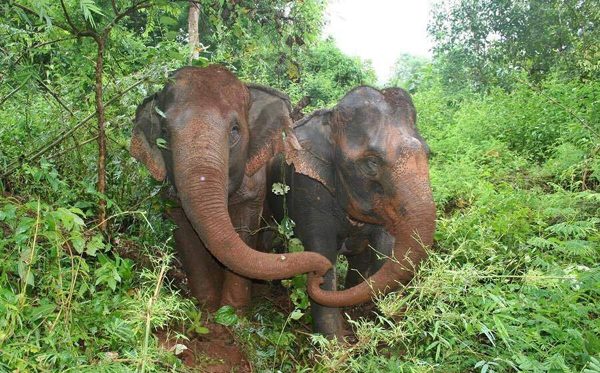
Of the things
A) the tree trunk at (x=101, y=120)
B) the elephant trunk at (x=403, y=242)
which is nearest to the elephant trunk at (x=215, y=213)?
the elephant trunk at (x=403, y=242)

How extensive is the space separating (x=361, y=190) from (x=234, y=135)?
1001 millimetres

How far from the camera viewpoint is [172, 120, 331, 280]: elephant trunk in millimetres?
3777

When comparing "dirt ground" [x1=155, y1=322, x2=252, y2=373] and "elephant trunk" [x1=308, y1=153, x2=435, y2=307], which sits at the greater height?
"elephant trunk" [x1=308, y1=153, x2=435, y2=307]

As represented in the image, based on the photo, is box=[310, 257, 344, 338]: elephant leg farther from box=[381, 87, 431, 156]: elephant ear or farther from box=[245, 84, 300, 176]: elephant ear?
box=[381, 87, 431, 156]: elephant ear

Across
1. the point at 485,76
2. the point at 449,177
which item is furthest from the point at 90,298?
the point at 485,76

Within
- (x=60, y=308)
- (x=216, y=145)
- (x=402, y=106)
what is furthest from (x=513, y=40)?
(x=60, y=308)

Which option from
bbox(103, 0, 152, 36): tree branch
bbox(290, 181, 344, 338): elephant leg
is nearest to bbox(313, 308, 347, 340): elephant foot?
bbox(290, 181, 344, 338): elephant leg

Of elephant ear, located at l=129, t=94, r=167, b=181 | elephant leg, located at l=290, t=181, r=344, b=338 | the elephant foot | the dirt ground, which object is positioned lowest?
the dirt ground

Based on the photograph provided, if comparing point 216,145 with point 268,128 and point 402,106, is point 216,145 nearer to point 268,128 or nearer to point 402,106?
point 268,128

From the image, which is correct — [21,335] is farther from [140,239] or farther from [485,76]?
[485,76]

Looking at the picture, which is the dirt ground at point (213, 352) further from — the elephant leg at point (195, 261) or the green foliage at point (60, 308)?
the green foliage at point (60, 308)

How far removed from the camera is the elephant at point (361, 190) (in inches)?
160

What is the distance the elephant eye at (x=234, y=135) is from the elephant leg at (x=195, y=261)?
77 cm

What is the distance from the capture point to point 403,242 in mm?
4078
